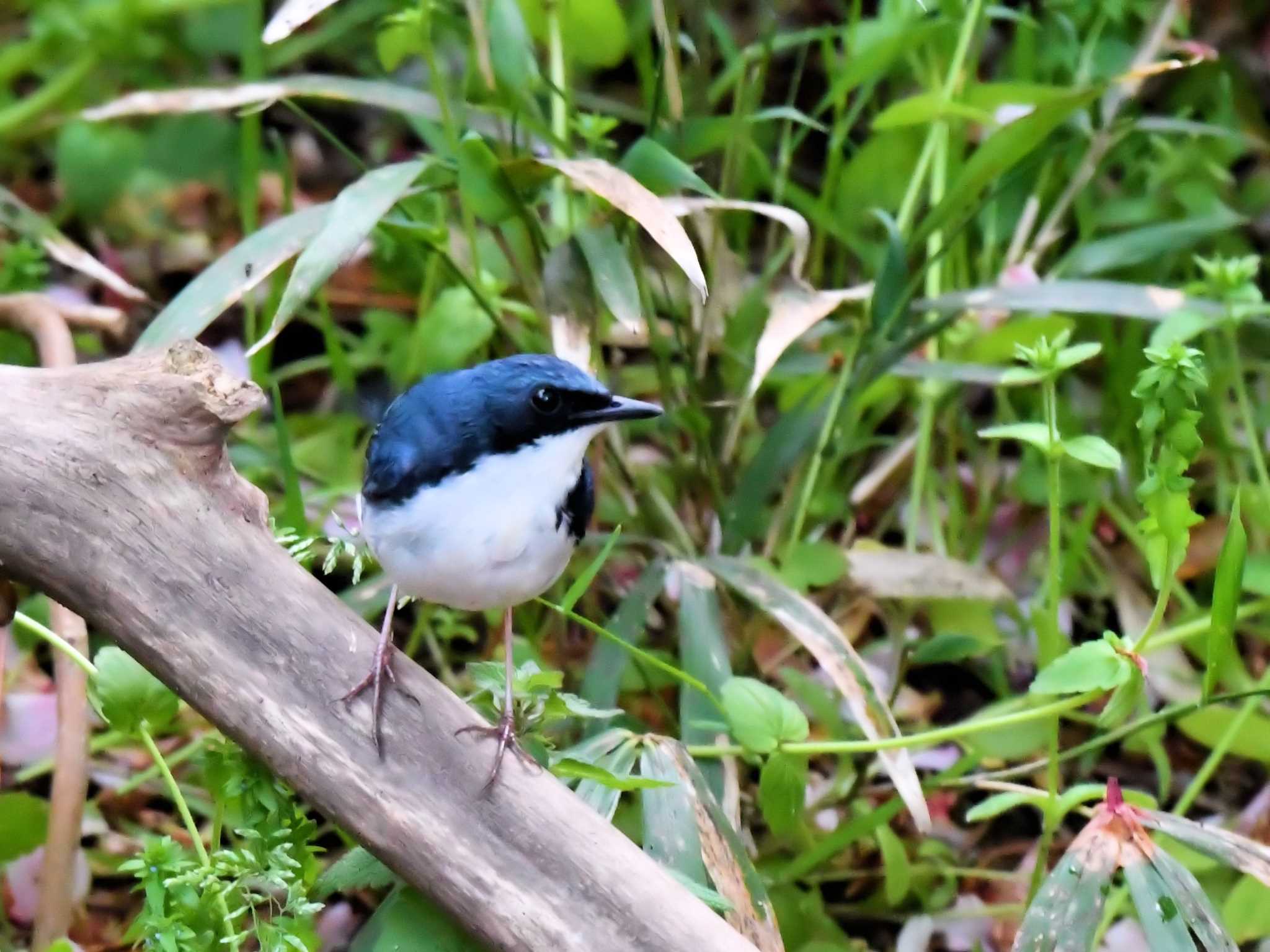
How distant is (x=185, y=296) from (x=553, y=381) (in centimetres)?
77

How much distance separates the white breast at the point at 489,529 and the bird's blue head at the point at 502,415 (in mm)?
13

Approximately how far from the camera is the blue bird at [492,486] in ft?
5.41

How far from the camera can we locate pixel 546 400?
5.49 feet

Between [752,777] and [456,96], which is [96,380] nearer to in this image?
[456,96]

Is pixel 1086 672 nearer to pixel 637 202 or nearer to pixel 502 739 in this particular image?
pixel 502 739

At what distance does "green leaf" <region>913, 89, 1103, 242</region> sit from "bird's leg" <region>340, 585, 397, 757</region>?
48.5 inches

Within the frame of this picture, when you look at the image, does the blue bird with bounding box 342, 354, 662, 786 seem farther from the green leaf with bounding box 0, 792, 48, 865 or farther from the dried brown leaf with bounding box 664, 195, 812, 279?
the green leaf with bounding box 0, 792, 48, 865

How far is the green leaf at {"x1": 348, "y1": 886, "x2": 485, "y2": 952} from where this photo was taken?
5.10 ft

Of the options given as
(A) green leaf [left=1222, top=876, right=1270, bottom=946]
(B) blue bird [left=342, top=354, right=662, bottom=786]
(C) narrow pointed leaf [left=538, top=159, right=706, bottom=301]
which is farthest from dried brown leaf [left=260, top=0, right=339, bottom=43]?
(A) green leaf [left=1222, top=876, right=1270, bottom=946]

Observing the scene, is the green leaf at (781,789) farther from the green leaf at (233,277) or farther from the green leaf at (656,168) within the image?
the green leaf at (233,277)

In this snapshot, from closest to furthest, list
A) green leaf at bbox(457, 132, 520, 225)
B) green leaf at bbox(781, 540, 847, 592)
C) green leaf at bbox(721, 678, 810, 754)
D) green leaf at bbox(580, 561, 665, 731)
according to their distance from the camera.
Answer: green leaf at bbox(721, 678, 810, 754) → green leaf at bbox(457, 132, 520, 225) → green leaf at bbox(580, 561, 665, 731) → green leaf at bbox(781, 540, 847, 592)

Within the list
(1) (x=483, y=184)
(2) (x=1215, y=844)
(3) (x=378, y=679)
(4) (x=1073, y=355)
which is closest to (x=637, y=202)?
(1) (x=483, y=184)

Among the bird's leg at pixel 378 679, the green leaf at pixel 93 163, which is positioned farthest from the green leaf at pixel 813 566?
the green leaf at pixel 93 163

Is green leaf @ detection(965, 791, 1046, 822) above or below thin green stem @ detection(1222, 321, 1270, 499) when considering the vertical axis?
above
